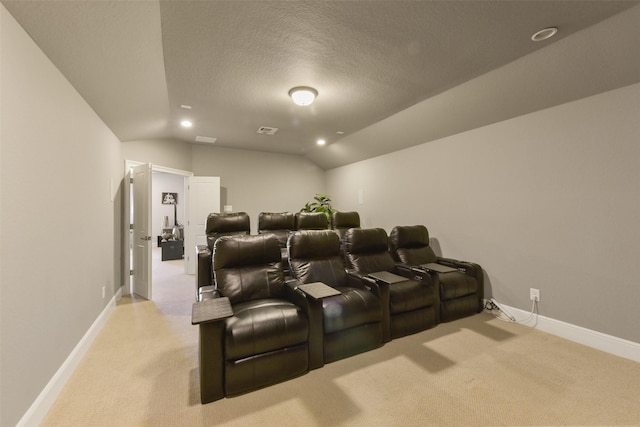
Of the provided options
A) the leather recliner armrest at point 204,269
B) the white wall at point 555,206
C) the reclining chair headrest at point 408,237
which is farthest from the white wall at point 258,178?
the reclining chair headrest at point 408,237

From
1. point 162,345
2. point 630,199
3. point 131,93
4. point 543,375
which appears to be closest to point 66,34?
point 131,93

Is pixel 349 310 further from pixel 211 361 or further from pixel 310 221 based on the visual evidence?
pixel 310 221

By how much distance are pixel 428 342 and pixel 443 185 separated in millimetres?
2357

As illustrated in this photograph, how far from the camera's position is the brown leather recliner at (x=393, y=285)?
2.72 m

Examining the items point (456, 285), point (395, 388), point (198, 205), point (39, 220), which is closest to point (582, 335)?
point (456, 285)

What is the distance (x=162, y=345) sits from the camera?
267 centimetres

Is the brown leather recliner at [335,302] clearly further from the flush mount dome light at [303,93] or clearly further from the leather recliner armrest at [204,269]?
the flush mount dome light at [303,93]

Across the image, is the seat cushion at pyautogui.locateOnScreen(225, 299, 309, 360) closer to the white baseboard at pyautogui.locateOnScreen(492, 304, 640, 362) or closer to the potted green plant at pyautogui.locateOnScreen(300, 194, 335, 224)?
the white baseboard at pyautogui.locateOnScreen(492, 304, 640, 362)

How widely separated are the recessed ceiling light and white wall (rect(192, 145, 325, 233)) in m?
5.25

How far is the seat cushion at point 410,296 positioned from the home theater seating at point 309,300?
1 centimetres

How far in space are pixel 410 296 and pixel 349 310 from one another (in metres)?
0.82

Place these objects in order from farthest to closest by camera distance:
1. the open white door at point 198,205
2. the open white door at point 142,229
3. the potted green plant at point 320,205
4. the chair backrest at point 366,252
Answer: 1. the potted green plant at point 320,205
2. the open white door at point 198,205
3. the open white door at point 142,229
4. the chair backrest at point 366,252

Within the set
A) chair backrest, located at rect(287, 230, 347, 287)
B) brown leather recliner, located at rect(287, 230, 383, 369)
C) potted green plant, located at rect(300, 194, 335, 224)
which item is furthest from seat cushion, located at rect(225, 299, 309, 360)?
potted green plant, located at rect(300, 194, 335, 224)

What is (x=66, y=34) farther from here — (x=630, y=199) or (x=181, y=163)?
(x=630, y=199)
